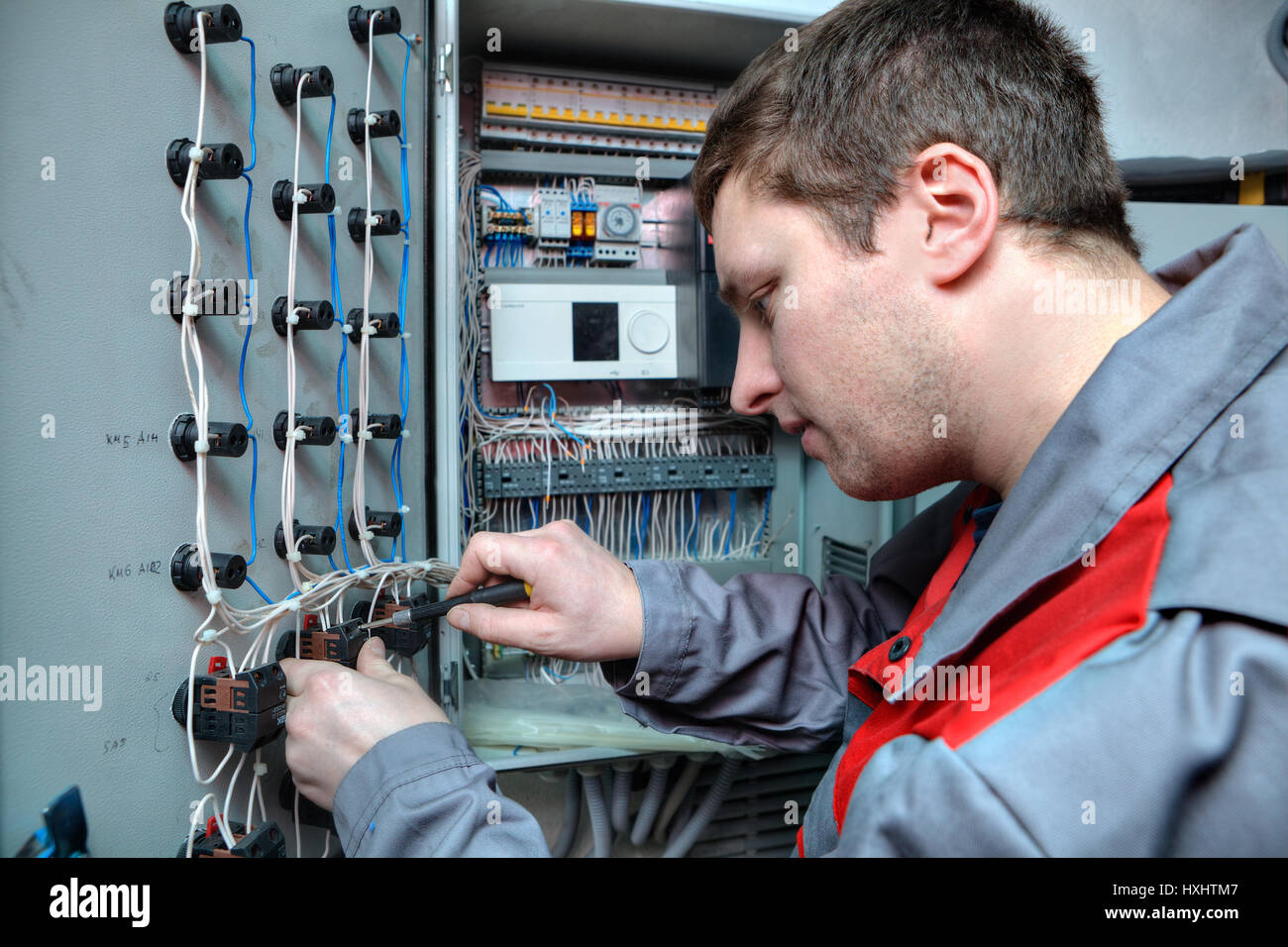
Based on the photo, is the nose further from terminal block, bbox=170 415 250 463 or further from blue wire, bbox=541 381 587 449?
blue wire, bbox=541 381 587 449

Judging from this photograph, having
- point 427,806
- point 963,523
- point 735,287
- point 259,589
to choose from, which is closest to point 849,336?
point 735,287

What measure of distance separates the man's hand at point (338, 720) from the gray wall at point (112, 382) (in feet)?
0.41

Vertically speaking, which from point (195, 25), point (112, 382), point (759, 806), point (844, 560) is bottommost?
point (759, 806)

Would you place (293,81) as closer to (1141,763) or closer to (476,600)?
(476,600)

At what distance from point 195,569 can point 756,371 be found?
0.67 m

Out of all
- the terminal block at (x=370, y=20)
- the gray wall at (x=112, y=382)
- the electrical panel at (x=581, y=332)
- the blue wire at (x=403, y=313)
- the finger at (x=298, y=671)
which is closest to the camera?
the gray wall at (x=112, y=382)

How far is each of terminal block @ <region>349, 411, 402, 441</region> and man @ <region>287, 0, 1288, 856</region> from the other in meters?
0.25

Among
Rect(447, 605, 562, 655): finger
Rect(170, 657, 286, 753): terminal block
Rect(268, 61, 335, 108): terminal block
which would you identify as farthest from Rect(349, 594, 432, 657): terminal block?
Rect(268, 61, 335, 108): terminal block

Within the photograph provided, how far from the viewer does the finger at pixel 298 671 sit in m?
0.84

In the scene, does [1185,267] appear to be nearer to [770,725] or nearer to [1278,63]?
[770,725]

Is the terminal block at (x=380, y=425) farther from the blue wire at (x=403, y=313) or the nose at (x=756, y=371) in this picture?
the nose at (x=756, y=371)

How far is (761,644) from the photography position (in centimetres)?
104

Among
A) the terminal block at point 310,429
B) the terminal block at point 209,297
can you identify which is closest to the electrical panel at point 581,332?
the terminal block at point 310,429

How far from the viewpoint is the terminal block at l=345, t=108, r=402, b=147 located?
1.06 meters
